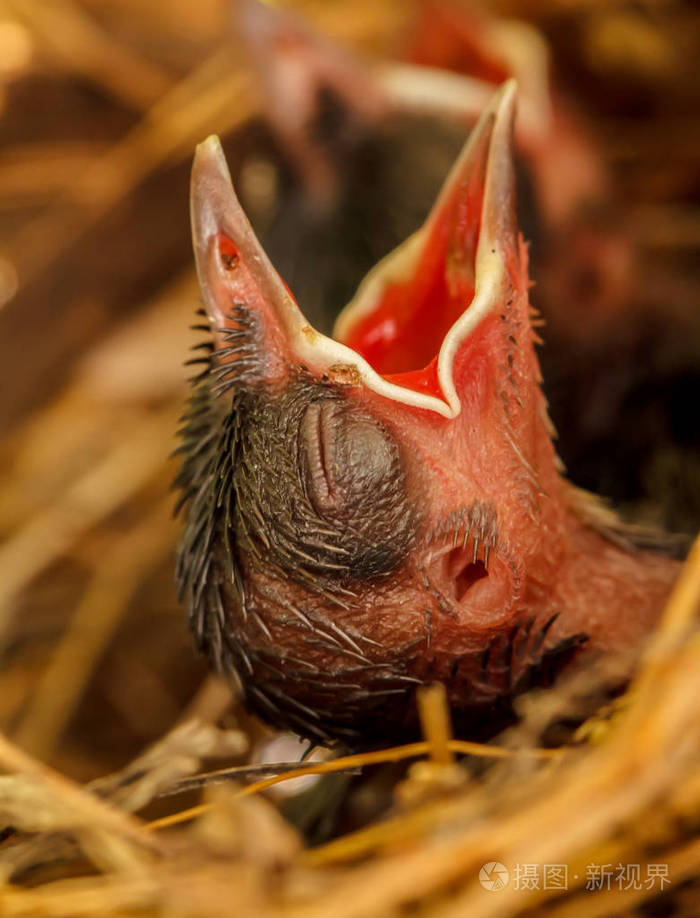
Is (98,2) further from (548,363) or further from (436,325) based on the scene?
(436,325)

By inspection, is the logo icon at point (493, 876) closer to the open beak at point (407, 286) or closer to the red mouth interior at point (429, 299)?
the open beak at point (407, 286)

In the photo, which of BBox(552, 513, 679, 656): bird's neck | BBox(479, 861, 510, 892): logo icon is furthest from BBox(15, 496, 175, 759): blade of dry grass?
BBox(479, 861, 510, 892): logo icon

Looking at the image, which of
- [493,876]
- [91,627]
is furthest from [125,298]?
[493,876]

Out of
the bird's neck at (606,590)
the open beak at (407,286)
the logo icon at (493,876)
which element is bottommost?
the logo icon at (493,876)

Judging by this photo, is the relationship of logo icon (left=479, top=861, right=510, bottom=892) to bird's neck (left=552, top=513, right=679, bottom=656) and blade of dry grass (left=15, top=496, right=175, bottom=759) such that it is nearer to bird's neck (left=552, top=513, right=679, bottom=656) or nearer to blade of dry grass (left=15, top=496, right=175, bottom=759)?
bird's neck (left=552, top=513, right=679, bottom=656)

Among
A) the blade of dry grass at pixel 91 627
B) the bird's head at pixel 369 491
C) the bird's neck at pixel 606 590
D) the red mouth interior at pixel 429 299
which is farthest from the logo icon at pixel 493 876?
the blade of dry grass at pixel 91 627
